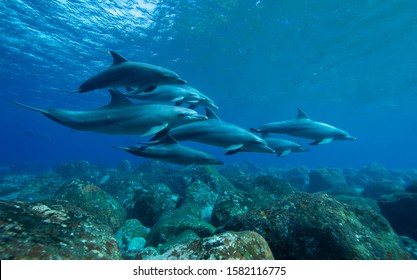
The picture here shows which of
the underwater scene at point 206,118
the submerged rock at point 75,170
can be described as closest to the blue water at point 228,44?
the underwater scene at point 206,118

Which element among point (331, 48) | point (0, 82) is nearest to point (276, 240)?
point (331, 48)

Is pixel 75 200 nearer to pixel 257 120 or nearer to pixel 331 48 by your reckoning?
pixel 331 48

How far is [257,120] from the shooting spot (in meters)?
59.1

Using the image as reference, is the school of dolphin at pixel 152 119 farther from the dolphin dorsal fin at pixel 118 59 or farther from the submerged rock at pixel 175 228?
the submerged rock at pixel 175 228

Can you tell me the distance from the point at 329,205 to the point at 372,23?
20.7 m

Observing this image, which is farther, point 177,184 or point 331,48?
point 331,48

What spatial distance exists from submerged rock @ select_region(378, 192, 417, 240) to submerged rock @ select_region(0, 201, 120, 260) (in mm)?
7504

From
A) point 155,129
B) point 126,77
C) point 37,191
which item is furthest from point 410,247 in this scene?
point 37,191

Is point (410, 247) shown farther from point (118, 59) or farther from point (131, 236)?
point (118, 59)

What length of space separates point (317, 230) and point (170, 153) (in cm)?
364

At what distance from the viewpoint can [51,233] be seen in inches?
113
